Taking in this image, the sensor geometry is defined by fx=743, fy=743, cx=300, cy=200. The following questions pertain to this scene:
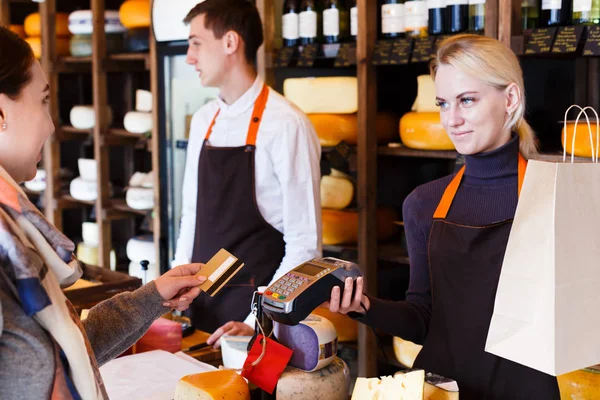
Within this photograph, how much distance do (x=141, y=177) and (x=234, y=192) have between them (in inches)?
65.3

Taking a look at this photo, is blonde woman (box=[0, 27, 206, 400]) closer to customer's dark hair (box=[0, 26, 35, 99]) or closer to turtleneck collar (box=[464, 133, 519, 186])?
customer's dark hair (box=[0, 26, 35, 99])

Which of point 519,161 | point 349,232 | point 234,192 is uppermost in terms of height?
point 519,161

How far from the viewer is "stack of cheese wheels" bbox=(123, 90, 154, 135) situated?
3.74 m

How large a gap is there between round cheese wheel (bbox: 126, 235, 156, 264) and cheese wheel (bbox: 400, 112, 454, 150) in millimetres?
1693

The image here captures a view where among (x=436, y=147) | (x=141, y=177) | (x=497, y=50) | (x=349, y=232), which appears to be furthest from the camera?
(x=141, y=177)

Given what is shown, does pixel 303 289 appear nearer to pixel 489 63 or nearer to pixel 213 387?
pixel 213 387

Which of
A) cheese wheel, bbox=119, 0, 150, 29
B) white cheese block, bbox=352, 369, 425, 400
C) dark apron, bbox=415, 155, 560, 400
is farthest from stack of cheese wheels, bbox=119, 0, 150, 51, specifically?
white cheese block, bbox=352, 369, 425, 400

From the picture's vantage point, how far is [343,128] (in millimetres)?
2785

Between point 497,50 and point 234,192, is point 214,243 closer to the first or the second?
point 234,192

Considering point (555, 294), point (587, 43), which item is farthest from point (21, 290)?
point (587, 43)

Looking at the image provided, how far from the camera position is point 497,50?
1.55 meters

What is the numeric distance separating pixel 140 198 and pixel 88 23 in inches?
40.0

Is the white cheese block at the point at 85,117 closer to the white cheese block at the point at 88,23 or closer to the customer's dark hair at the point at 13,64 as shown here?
the white cheese block at the point at 88,23

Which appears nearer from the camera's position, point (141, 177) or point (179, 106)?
Result: point (179, 106)
